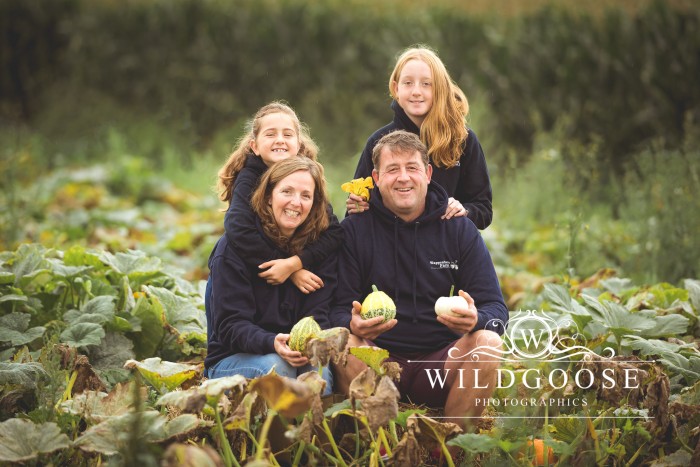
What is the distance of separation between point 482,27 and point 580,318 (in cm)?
616

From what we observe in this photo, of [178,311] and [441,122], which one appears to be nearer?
[441,122]

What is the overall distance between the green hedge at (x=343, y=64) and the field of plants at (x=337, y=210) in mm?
28

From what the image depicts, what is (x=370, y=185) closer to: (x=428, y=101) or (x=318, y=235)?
(x=318, y=235)

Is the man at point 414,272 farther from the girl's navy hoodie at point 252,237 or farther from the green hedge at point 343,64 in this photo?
the green hedge at point 343,64

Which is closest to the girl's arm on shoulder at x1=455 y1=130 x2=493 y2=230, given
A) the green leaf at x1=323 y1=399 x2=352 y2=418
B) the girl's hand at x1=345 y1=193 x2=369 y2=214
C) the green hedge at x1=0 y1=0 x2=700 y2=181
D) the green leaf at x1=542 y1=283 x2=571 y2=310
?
the green leaf at x1=542 y1=283 x2=571 y2=310

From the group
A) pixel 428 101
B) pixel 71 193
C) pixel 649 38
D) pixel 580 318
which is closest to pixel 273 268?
pixel 428 101

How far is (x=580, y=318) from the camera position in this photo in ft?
10.9

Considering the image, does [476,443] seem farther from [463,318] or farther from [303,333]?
[303,333]

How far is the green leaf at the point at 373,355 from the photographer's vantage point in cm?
253

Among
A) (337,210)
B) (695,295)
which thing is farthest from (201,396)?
(337,210)

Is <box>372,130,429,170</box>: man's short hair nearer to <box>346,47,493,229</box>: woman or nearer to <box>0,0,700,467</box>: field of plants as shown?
<box>346,47,493,229</box>: woman

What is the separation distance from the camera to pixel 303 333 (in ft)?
9.16

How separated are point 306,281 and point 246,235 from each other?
302 millimetres

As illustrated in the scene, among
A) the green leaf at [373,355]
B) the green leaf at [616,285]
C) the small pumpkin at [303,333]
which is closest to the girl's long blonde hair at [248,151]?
the small pumpkin at [303,333]
